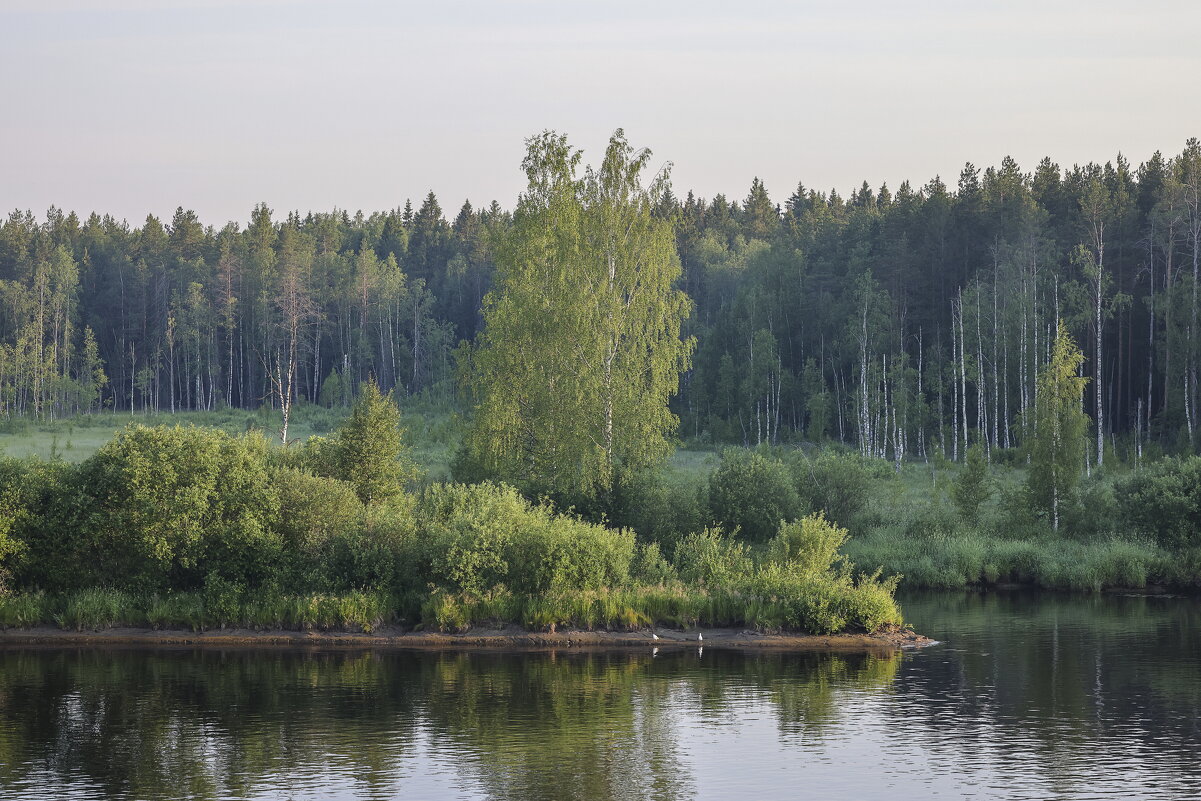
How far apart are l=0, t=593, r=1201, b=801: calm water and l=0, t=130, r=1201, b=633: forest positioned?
3.02m

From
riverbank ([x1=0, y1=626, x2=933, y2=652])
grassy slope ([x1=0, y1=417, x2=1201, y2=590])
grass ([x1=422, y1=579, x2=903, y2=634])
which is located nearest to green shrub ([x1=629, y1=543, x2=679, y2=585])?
grass ([x1=422, y1=579, x2=903, y2=634])

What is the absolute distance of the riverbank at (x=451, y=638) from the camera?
36.2 meters

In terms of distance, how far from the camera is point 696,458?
3418 inches

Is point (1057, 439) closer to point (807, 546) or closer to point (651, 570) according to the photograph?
point (807, 546)

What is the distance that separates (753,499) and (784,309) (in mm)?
58454

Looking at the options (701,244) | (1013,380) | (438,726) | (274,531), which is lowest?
(438,726)

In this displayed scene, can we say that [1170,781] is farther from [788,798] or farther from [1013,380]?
[1013,380]

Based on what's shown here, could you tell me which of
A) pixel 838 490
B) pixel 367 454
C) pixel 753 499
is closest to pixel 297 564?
pixel 367 454

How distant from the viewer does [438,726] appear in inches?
1025

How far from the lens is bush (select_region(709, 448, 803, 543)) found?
50.3m

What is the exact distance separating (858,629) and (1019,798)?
1609 centimetres

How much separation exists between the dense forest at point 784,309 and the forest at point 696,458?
0.45 meters

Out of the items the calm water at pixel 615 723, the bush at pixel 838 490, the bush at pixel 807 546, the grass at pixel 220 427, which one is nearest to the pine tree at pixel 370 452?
the calm water at pixel 615 723

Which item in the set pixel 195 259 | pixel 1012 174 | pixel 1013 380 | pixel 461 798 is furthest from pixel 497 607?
pixel 195 259
